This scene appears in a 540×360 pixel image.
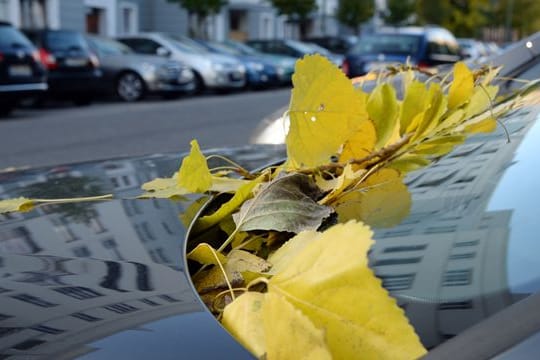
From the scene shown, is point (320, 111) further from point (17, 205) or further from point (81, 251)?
point (17, 205)

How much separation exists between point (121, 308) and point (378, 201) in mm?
618

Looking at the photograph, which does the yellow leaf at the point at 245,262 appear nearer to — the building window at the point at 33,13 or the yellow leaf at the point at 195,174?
the yellow leaf at the point at 195,174

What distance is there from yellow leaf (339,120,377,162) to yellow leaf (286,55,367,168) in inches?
7.9

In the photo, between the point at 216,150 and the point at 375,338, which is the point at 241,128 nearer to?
the point at 216,150

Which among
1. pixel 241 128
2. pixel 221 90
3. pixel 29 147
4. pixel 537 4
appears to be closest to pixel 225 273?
pixel 29 147

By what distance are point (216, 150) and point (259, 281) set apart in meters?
1.64

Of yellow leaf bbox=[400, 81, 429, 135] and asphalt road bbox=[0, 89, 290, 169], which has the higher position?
yellow leaf bbox=[400, 81, 429, 135]

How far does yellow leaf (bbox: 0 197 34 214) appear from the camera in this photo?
79.9 inches

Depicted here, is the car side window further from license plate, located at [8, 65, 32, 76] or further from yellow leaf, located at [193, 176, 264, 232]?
yellow leaf, located at [193, 176, 264, 232]

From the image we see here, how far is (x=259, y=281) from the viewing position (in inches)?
57.8

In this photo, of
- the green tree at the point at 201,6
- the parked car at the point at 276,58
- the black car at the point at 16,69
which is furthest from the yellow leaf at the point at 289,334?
the green tree at the point at 201,6

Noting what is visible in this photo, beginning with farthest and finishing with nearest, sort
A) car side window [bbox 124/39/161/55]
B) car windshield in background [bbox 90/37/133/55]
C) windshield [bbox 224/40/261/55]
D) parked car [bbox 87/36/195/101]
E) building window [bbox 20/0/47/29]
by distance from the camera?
windshield [bbox 224/40/261/55] < building window [bbox 20/0/47/29] < car side window [bbox 124/39/161/55] < car windshield in background [bbox 90/37/133/55] < parked car [bbox 87/36/195/101]

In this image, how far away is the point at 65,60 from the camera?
15.8 metres

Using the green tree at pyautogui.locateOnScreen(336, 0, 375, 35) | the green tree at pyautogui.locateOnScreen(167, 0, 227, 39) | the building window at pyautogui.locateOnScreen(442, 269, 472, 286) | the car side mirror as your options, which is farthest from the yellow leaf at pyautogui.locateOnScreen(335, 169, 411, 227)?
the green tree at pyautogui.locateOnScreen(336, 0, 375, 35)
